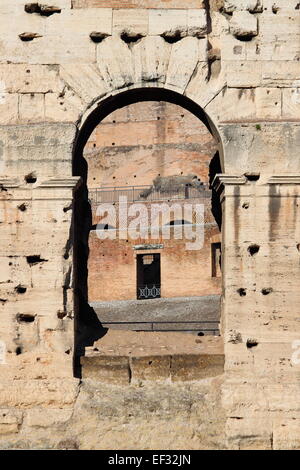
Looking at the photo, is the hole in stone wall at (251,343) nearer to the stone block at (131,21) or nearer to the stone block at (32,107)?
the stone block at (32,107)

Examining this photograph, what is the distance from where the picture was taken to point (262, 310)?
22.6ft

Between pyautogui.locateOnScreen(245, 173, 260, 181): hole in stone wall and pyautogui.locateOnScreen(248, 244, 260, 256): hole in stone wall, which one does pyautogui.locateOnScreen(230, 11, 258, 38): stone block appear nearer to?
pyautogui.locateOnScreen(245, 173, 260, 181): hole in stone wall

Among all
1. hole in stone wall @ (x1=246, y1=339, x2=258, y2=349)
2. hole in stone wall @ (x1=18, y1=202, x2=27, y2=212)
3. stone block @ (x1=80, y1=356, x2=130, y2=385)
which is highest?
hole in stone wall @ (x1=18, y1=202, x2=27, y2=212)

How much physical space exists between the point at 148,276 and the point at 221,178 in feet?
57.4

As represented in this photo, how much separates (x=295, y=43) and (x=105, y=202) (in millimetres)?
19597

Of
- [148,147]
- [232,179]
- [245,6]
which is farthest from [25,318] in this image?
[148,147]

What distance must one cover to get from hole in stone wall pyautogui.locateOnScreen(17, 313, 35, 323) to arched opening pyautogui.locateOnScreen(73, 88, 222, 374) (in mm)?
925

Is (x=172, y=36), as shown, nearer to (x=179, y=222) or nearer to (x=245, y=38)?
(x=245, y=38)

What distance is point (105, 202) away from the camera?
26.4 meters

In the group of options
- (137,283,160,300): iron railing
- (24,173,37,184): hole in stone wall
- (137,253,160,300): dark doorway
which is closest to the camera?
(24,173,37,184): hole in stone wall

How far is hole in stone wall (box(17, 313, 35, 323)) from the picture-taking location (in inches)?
272

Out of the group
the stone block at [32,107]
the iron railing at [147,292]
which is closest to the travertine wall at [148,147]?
the iron railing at [147,292]

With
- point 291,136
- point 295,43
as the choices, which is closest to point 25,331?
point 291,136

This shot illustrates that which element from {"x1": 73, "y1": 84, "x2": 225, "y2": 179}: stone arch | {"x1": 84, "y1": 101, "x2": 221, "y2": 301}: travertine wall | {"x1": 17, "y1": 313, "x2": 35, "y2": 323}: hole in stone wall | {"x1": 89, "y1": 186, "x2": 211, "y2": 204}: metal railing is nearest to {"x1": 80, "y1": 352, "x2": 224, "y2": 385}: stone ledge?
{"x1": 17, "y1": 313, "x2": 35, "y2": 323}: hole in stone wall
